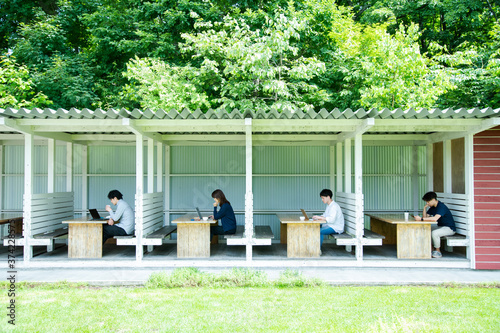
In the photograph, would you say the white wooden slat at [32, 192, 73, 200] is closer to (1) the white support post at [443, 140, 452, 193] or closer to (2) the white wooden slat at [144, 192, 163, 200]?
(2) the white wooden slat at [144, 192, 163, 200]

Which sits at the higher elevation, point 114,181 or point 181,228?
point 114,181

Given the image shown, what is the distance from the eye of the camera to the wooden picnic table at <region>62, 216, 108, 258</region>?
7.46 meters

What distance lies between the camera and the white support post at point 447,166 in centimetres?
820

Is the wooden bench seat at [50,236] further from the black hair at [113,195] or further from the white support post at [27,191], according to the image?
the black hair at [113,195]

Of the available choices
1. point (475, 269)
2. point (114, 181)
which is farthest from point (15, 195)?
point (475, 269)

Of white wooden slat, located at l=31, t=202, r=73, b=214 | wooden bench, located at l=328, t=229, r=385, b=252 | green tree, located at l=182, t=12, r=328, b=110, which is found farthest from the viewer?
green tree, located at l=182, t=12, r=328, b=110

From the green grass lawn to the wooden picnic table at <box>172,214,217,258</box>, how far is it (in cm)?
143

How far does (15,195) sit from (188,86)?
17.6 feet

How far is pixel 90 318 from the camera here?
15.3 ft

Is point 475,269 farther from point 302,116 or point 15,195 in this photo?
point 15,195

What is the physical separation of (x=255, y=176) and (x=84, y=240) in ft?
13.7

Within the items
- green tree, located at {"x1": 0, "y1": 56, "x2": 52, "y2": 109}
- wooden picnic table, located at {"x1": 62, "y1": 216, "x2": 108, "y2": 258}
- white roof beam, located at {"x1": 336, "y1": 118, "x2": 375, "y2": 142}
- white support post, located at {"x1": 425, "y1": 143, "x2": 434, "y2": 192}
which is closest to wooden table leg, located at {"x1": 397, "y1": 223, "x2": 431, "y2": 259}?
white roof beam, located at {"x1": 336, "y1": 118, "x2": 375, "y2": 142}

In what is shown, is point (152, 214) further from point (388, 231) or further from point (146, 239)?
point (388, 231)

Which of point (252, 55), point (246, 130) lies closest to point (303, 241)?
point (246, 130)
